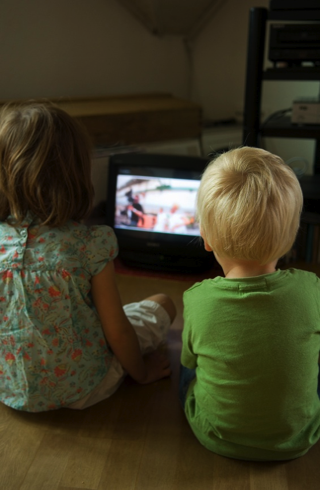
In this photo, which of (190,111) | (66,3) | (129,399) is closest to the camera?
(129,399)

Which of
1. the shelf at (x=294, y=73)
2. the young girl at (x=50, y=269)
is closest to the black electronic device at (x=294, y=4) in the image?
the shelf at (x=294, y=73)

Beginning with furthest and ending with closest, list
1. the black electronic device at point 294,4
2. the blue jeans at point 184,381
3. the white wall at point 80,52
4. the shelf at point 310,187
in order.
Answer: the white wall at point 80,52 < the shelf at point 310,187 < the black electronic device at point 294,4 < the blue jeans at point 184,381

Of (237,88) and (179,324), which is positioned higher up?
(237,88)

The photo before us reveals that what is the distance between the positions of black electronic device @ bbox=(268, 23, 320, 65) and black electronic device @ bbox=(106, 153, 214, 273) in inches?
21.7

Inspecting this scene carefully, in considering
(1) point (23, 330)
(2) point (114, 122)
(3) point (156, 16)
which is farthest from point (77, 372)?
(3) point (156, 16)

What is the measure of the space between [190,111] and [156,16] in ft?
1.76

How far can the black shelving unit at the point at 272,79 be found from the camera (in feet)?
6.66

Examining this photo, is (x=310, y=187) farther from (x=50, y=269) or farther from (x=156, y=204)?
(x=50, y=269)

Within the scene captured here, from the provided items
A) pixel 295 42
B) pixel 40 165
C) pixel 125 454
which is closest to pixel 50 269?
pixel 40 165

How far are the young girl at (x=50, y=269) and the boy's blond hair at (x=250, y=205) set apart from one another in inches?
13.1

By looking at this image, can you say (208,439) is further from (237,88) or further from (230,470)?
(237,88)

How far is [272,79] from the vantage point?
213 centimetres

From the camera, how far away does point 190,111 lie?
2.62 metres

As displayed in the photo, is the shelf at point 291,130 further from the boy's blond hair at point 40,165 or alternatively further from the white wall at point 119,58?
the boy's blond hair at point 40,165
